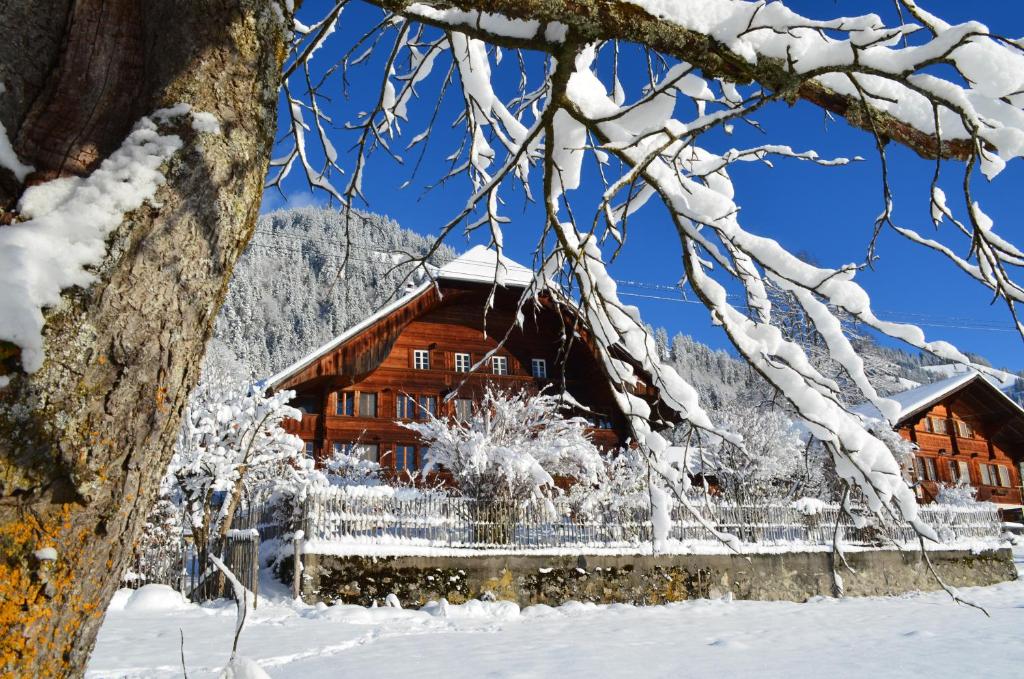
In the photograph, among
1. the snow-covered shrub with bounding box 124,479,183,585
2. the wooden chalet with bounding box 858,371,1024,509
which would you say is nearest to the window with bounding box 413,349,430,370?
the snow-covered shrub with bounding box 124,479,183,585

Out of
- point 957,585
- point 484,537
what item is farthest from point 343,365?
point 957,585

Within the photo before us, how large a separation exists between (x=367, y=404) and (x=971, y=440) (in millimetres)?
30675

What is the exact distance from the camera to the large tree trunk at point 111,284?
120cm

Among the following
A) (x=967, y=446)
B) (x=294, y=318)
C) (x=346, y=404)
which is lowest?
(x=967, y=446)

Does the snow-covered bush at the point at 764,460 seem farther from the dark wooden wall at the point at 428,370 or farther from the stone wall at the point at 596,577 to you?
the stone wall at the point at 596,577

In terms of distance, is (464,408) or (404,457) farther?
(464,408)

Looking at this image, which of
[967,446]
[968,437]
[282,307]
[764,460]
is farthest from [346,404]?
[282,307]

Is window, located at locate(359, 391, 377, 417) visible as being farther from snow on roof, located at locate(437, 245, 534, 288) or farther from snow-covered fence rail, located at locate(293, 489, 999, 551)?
snow-covered fence rail, located at locate(293, 489, 999, 551)

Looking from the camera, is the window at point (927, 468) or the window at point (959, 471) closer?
the window at point (927, 468)

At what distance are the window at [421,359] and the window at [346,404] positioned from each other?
101 inches

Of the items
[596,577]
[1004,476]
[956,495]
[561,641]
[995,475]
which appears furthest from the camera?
[1004,476]

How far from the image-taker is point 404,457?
23266 millimetres


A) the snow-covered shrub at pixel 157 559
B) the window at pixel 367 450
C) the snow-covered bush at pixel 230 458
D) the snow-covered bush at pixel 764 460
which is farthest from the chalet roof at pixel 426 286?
the snow-covered bush at pixel 764 460

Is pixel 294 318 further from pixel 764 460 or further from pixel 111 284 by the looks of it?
pixel 111 284
